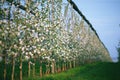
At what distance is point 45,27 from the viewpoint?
19.0 m

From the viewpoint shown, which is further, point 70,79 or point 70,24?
point 70,24

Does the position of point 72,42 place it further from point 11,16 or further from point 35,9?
point 11,16

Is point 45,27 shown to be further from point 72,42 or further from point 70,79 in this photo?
point 72,42

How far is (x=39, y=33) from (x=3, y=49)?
3.58 metres

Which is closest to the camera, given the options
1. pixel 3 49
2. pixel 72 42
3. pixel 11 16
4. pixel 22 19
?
pixel 3 49

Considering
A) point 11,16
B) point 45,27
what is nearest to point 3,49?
point 11,16

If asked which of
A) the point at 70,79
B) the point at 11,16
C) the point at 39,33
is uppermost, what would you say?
the point at 11,16

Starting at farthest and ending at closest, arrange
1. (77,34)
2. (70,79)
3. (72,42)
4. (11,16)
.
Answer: (77,34)
(72,42)
(70,79)
(11,16)

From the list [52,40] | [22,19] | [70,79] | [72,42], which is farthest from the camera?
[72,42]

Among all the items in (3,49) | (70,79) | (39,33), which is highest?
(39,33)

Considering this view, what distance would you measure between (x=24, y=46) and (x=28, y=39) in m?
0.97

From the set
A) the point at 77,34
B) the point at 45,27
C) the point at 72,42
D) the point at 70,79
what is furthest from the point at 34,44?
the point at 77,34

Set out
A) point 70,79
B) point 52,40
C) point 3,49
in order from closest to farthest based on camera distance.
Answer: point 3,49 < point 70,79 < point 52,40

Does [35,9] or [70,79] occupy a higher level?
[35,9]
